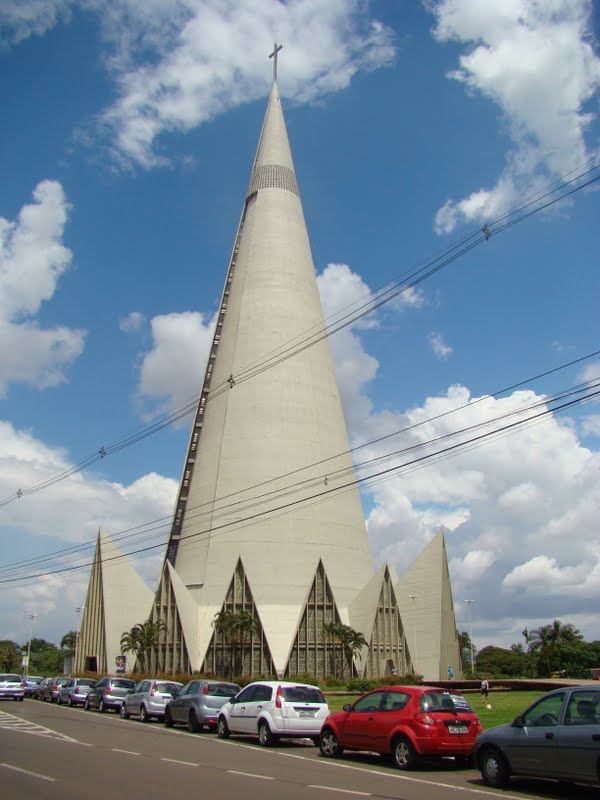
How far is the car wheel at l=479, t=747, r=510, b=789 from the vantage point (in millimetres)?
11477

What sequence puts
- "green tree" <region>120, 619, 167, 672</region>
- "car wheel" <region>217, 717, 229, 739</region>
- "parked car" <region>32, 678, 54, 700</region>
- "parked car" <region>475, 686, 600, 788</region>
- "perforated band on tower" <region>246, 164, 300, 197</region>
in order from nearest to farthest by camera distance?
"parked car" <region>475, 686, 600, 788</region> < "car wheel" <region>217, 717, 229, 739</region> < "parked car" <region>32, 678, 54, 700</region> < "green tree" <region>120, 619, 167, 672</region> < "perforated band on tower" <region>246, 164, 300, 197</region>

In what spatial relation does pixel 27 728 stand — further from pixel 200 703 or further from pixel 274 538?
pixel 274 538

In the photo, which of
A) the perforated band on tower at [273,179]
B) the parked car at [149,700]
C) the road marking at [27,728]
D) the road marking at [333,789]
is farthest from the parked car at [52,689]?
the perforated band on tower at [273,179]

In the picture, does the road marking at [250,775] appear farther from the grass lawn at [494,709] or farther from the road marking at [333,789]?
the grass lawn at [494,709]

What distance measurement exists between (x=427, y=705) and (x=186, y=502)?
131 ft

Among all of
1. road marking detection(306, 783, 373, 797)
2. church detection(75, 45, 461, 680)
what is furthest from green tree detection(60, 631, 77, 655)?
road marking detection(306, 783, 373, 797)

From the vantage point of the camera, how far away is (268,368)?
51062 millimetres

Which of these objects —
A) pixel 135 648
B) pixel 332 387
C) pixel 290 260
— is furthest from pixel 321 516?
pixel 290 260

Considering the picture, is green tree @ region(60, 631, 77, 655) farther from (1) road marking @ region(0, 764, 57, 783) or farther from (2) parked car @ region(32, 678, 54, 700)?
(1) road marking @ region(0, 764, 57, 783)

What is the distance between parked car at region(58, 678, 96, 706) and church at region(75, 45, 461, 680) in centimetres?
912

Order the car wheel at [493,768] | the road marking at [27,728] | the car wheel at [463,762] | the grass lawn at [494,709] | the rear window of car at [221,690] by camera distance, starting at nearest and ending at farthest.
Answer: the car wheel at [493,768]
the car wheel at [463,762]
the road marking at [27,728]
the grass lawn at [494,709]
the rear window of car at [221,690]

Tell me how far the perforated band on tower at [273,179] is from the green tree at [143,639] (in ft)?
108

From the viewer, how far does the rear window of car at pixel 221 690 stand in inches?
836

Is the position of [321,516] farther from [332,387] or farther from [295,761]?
[295,761]
